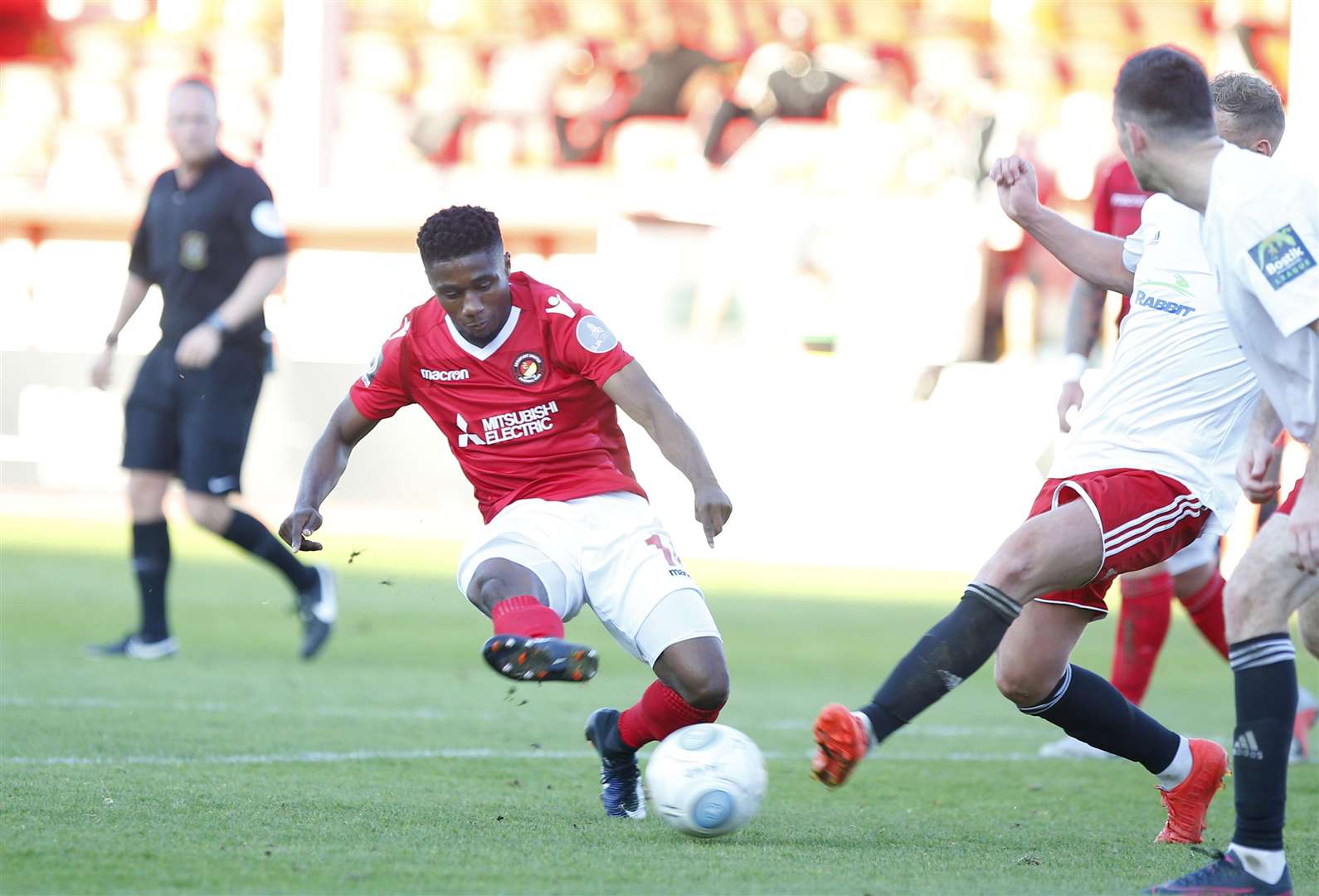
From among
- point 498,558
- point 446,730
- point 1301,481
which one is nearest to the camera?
point 1301,481

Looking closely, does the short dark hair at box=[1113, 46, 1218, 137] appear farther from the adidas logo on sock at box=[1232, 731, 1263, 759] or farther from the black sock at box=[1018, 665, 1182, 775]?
the black sock at box=[1018, 665, 1182, 775]

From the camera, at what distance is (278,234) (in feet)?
26.3

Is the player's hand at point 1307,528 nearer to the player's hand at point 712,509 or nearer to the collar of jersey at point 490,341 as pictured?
the player's hand at point 712,509

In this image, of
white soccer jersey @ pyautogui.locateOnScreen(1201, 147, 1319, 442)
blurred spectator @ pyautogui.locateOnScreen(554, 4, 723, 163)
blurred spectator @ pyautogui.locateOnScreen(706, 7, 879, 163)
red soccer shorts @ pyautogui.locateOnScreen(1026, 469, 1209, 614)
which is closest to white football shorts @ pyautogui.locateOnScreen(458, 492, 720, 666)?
red soccer shorts @ pyautogui.locateOnScreen(1026, 469, 1209, 614)

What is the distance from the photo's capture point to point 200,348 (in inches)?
293

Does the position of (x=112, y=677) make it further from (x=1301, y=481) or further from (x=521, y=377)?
(x=1301, y=481)

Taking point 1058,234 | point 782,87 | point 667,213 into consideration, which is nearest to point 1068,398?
point 1058,234

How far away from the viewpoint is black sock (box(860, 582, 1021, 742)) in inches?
156

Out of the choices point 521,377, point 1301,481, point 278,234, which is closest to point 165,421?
point 278,234

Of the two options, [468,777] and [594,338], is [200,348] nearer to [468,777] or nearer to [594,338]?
[468,777]

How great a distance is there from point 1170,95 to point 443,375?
6.70 feet

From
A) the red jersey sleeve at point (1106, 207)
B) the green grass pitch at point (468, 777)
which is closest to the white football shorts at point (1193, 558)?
the green grass pitch at point (468, 777)

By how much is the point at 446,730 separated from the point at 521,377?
6.67 ft

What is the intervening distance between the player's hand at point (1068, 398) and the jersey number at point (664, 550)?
1322mm
